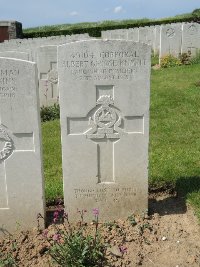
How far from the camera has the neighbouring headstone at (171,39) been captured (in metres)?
15.3

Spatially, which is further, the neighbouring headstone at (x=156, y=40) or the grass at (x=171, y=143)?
the neighbouring headstone at (x=156, y=40)

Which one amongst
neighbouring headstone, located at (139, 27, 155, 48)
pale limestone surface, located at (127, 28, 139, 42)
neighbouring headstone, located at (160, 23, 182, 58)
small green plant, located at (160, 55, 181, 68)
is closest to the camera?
small green plant, located at (160, 55, 181, 68)

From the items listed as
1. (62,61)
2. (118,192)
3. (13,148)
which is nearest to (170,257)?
(118,192)

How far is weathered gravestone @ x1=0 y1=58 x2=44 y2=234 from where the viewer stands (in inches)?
147

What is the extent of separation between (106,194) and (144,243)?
665 mm

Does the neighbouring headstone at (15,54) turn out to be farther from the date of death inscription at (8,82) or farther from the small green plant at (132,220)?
the small green plant at (132,220)

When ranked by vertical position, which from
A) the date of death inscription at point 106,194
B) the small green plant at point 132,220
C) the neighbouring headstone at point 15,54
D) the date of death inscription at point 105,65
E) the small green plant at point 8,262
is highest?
the neighbouring headstone at point 15,54

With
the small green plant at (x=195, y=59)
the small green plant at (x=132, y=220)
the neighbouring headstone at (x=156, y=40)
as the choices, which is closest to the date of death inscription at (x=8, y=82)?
the small green plant at (x=132, y=220)

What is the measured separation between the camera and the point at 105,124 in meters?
4.04

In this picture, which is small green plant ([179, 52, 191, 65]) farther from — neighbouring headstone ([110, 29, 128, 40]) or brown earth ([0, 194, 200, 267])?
brown earth ([0, 194, 200, 267])

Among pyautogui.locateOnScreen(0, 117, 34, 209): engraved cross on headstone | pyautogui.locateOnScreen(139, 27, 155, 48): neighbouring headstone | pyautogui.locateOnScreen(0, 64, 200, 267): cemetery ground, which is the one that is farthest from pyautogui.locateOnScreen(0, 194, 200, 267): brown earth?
pyautogui.locateOnScreen(139, 27, 155, 48): neighbouring headstone

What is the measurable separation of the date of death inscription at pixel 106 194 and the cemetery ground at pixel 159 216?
10.1 inches

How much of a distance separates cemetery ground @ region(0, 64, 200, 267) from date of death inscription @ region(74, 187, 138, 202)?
0.84 ft

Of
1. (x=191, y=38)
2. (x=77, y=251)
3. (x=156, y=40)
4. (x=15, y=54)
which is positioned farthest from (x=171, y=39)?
(x=77, y=251)
